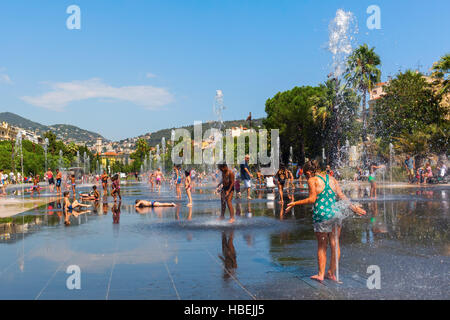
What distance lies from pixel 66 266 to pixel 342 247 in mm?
4489

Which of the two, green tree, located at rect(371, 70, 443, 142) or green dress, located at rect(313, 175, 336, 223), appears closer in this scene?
green dress, located at rect(313, 175, 336, 223)

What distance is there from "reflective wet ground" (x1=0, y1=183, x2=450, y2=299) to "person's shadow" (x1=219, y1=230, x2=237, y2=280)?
0.02m

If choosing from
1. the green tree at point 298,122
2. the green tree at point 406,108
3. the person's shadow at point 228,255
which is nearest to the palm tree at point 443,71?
the green tree at point 406,108

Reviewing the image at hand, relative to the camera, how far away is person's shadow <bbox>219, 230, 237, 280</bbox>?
20.3ft

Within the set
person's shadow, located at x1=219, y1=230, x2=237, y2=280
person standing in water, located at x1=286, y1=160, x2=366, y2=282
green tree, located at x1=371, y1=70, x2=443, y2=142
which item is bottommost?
person's shadow, located at x1=219, y1=230, x2=237, y2=280

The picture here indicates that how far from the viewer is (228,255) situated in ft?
24.3

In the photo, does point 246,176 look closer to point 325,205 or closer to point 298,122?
point 325,205

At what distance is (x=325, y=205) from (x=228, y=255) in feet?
7.23

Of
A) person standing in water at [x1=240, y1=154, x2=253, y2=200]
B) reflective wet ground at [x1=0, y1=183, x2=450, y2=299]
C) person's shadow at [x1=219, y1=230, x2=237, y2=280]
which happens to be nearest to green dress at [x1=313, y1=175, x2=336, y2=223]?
reflective wet ground at [x1=0, y1=183, x2=450, y2=299]

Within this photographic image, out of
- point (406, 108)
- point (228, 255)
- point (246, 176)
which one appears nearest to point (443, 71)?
point (406, 108)

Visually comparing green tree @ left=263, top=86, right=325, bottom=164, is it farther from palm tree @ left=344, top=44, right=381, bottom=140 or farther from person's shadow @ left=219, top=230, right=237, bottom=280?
person's shadow @ left=219, top=230, right=237, bottom=280
